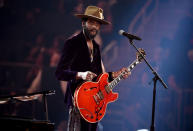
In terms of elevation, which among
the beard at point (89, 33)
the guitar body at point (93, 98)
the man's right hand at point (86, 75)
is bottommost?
the guitar body at point (93, 98)


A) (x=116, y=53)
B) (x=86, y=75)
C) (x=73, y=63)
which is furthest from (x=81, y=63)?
(x=116, y=53)

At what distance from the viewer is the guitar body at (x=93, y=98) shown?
376cm

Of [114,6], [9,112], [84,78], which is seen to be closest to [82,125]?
[84,78]

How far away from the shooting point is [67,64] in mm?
3951

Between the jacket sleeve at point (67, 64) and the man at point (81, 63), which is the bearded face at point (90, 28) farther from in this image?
the jacket sleeve at point (67, 64)

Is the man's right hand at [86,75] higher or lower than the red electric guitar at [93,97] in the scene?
higher

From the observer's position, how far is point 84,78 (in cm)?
377

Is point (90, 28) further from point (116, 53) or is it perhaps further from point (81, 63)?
point (116, 53)

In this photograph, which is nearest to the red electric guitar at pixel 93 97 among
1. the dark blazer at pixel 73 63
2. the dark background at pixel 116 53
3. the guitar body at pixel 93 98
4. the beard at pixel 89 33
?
the guitar body at pixel 93 98

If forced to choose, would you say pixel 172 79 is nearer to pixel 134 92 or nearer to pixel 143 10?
pixel 134 92

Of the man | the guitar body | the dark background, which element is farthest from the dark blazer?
the dark background

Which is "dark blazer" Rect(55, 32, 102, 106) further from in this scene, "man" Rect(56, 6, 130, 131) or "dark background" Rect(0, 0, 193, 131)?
"dark background" Rect(0, 0, 193, 131)

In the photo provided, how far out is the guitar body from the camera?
12.3 ft

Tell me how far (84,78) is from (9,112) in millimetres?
3129
